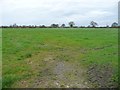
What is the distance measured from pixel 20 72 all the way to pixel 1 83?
1.57 metres

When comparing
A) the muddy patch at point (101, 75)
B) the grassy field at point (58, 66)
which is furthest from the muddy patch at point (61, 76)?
the muddy patch at point (101, 75)

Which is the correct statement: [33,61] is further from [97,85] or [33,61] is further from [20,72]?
[97,85]

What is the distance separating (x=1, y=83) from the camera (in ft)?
42.4

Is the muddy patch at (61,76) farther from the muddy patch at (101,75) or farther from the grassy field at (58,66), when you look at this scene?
the muddy patch at (101,75)

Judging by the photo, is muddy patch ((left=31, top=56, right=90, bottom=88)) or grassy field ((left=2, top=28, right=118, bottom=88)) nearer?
muddy patch ((left=31, top=56, right=90, bottom=88))

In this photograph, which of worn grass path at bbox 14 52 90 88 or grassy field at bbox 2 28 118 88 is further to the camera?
grassy field at bbox 2 28 118 88

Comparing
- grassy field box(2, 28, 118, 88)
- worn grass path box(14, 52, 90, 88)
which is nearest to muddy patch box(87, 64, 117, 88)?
grassy field box(2, 28, 118, 88)

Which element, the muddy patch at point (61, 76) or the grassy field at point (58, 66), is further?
the grassy field at point (58, 66)

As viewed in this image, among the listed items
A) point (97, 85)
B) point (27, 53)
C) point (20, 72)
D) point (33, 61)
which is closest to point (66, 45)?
point (27, 53)

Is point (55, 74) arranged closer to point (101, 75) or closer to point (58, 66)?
point (58, 66)

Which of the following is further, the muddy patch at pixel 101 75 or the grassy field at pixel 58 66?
the grassy field at pixel 58 66

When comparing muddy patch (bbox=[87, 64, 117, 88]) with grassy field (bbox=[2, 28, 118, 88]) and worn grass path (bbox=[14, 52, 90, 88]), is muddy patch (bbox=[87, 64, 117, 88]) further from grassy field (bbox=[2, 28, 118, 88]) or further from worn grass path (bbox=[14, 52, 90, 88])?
worn grass path (bbox=[14, 52, 90, 88])

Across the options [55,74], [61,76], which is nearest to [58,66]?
[55,74]

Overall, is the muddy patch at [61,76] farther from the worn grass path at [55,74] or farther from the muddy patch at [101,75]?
the muddy patch at [101,75]
